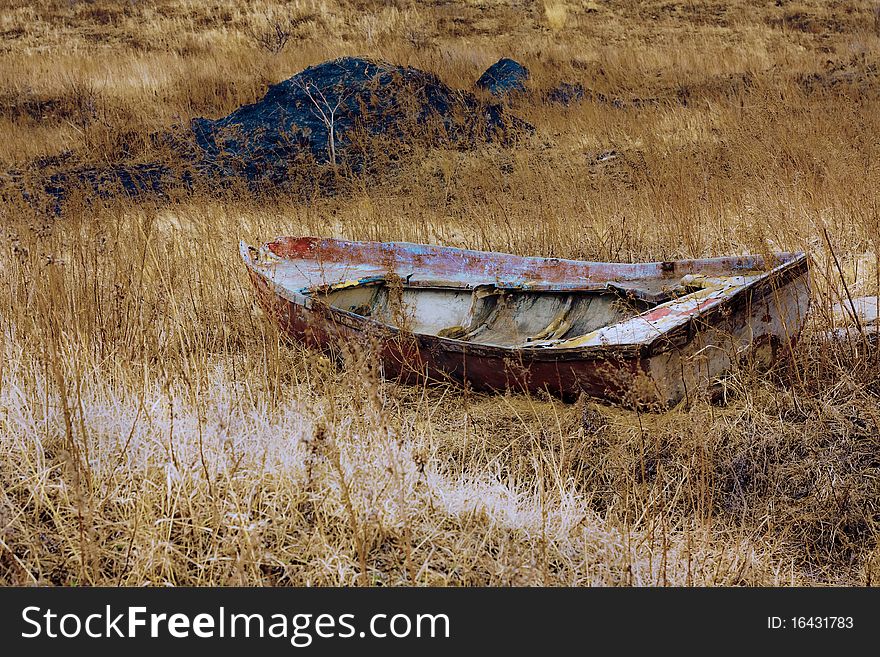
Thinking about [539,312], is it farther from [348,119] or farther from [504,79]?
[504,79]

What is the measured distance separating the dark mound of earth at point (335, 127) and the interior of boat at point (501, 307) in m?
5.12

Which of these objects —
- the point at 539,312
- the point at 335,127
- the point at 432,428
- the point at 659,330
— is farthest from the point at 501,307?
the point at 335,127

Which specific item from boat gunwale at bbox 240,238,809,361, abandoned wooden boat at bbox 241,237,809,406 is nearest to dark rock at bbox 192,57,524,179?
abandoned wooden boat at bbox 241,237,809,406

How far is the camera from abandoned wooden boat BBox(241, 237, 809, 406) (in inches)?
157

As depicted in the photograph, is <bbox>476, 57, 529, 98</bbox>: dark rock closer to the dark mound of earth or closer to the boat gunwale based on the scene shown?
the dark mound of earth

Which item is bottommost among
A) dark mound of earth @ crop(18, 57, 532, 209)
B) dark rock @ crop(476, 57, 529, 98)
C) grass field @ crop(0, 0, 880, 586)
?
grass field @ crop(0, 0, 880, 586)

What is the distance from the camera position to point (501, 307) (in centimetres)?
548

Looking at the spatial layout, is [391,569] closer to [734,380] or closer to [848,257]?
[734,380]

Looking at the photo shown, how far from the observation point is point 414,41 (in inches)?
717

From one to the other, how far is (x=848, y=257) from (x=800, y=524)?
3225mm

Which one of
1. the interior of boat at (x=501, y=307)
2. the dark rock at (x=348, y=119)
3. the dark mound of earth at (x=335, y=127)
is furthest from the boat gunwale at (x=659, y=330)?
the dark rock at (x=348, y=119)

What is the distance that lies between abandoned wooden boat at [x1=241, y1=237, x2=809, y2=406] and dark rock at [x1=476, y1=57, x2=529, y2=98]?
24.4 feet

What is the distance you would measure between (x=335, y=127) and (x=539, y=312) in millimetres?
6875

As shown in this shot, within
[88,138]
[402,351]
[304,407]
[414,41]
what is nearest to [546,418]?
[402,351]
